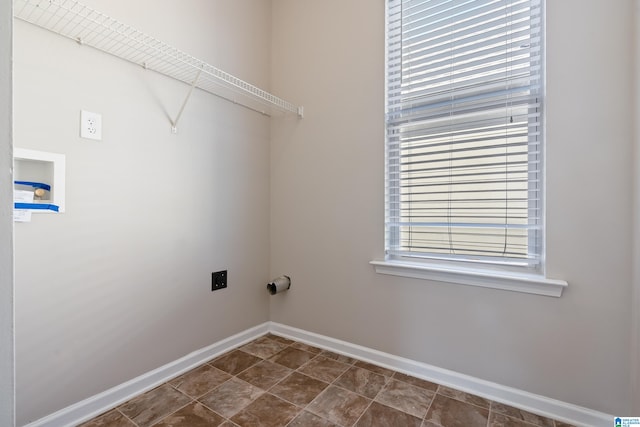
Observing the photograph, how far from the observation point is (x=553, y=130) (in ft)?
4.43

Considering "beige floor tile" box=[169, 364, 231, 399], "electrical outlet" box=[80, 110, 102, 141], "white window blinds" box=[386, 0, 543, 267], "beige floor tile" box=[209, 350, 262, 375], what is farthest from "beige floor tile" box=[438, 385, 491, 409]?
"electrical outlet" box=[80, 110, 102, 141]

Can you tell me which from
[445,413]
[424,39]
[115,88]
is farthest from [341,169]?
[445,413]

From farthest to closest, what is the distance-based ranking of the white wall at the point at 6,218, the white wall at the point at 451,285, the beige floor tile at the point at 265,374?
the beige floor tile at the point at 265,374 < the white wall at the point at 451,285 < the white wall at the point at 6,218

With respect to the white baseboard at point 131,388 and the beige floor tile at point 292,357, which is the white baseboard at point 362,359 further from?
the beige floor tile at point 292,357


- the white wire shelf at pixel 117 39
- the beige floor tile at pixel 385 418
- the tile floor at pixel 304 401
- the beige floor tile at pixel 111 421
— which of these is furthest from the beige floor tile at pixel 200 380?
the white wire shelf at pixel 117 39

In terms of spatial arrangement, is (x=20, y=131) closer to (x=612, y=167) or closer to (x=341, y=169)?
(x=341, y=169)

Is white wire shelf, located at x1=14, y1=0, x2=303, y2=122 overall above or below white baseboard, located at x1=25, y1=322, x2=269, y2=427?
above

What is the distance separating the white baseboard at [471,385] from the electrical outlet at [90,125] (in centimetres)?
169

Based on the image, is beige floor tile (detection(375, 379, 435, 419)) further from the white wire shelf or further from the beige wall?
the white wire shelf

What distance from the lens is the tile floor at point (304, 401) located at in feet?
4.35

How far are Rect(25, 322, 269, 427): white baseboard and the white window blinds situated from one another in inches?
49.6

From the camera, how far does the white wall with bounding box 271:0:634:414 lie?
1248 millimetres

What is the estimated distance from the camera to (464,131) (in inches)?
62.7

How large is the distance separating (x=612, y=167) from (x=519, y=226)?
411 mm
